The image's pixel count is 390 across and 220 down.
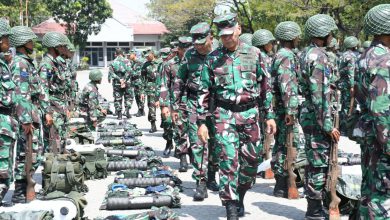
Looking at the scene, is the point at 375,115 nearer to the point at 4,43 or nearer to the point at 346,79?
the point at 4,43

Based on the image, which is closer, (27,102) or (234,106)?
(234,106)

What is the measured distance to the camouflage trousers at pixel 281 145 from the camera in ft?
25.3

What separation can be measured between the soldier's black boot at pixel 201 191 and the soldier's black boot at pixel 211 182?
45 centimetres

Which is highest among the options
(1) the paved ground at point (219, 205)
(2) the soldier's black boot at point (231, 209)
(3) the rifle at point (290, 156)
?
(3) the rifle at point (290, 156)

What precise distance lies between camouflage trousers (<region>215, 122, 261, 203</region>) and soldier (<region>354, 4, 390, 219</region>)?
5.24 feet

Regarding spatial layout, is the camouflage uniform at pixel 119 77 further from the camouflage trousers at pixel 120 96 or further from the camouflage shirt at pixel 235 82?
the camouflage shirt at pixel 235 82

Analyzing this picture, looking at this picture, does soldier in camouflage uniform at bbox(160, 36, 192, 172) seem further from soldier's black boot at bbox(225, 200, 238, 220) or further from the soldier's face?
soldier's black boot at bbox(225, 200, 238, 220)

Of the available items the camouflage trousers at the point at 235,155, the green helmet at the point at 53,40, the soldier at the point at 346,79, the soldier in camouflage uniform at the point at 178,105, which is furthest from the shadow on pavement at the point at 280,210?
the soldier at the point at 346,79

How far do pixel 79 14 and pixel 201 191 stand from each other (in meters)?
53.3

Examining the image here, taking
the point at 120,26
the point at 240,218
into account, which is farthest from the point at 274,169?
the point at 120,26

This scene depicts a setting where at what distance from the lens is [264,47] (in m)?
9.00

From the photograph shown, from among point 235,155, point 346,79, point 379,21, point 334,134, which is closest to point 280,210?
point 235,155

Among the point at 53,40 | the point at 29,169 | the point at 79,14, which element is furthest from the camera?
the point at 79,14

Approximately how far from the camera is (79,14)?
193 ft
